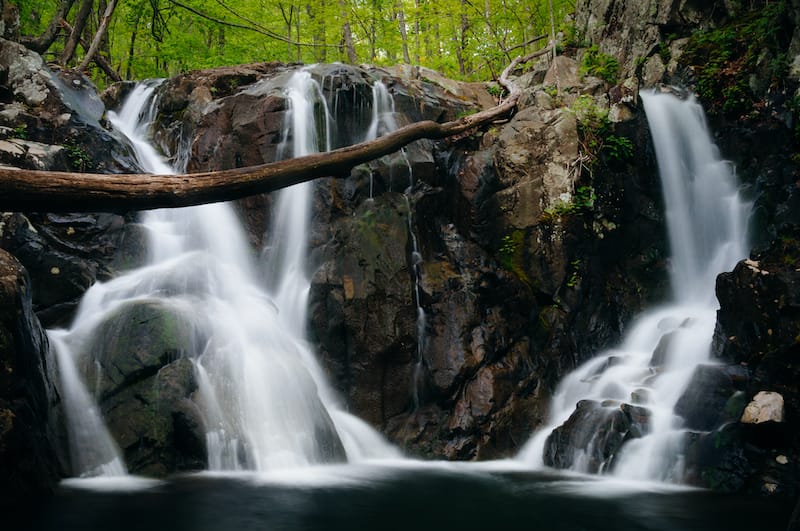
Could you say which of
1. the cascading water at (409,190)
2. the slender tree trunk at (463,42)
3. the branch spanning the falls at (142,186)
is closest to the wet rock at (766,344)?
the cascading water at (409,190)

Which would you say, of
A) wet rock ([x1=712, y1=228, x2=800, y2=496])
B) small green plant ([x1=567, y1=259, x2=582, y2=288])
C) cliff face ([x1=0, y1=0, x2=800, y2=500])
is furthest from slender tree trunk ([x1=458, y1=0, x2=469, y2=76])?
wet rock ([x1=712, y1=228, x2=800, y2=496])

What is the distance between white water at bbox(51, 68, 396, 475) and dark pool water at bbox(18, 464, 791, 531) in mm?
679

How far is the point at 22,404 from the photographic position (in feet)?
19.7

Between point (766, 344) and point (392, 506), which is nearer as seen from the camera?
point (392, 506)

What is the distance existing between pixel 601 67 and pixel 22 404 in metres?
13.8

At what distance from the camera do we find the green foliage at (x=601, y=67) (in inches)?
577

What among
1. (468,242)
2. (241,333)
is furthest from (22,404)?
(468,242)

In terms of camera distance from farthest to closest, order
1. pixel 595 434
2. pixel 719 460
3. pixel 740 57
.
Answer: pixel 740 57
pixel 595 434
pixel 719 460

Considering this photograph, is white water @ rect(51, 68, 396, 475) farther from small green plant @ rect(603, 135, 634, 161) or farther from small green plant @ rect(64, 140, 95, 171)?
small green plant @ rect(603, 135, 634, 161)

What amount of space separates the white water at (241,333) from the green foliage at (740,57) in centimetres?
802

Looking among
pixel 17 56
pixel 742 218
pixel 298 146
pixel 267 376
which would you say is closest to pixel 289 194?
pixel 298 146

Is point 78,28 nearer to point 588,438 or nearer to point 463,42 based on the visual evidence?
point 463,42

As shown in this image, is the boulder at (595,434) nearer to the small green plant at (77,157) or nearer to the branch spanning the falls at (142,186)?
the branch spanning the falls at (142,186)

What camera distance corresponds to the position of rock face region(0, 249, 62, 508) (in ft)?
18.6
